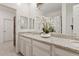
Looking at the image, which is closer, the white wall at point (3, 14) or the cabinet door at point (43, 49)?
the cabinet door at point (43, 49)

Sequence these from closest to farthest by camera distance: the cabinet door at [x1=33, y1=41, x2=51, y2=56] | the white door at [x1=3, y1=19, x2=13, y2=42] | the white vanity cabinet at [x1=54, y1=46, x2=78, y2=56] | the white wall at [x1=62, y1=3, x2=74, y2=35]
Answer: the white vanity cabinet at [x1=54, y1=46, x2=78, y2=56] → the cabinet door at [x1=33, y1=41, x2=51, y2=56] → the white wall at [x1=62, y1=3, x2=74, y2=35] → the white door at [x1=3, y1=19, x2=13, y2=42]

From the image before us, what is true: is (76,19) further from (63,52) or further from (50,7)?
(63,52)

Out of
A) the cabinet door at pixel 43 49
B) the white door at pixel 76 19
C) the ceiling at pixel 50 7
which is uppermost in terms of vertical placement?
the ceiling at pixel 50 7

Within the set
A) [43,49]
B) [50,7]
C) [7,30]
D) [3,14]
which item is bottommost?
[43,49]

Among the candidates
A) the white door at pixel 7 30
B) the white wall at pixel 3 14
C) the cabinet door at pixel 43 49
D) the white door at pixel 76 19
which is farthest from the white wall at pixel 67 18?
the white door at pixel 7 30

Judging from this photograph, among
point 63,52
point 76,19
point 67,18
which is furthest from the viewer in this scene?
point 67,18

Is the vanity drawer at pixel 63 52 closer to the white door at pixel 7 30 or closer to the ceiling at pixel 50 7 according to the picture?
the ceiling at pixel 50 7

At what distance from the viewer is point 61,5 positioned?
2.36m

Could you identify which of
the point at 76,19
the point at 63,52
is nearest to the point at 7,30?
the point at 76,19

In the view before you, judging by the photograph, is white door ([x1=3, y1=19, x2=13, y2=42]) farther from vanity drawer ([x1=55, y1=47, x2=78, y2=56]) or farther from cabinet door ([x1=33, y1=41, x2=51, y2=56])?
vanity drawer ([x1=55, y1=47, x2=78, y2=56])

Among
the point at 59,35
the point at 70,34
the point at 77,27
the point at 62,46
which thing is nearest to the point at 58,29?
the point at 59,35

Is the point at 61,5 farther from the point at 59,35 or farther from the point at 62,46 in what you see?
the point at 62,46

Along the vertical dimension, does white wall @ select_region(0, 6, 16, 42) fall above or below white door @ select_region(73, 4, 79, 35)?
above

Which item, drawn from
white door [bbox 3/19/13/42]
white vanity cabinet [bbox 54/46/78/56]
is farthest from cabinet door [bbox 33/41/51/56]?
white door [bbox 3/19/13/42]
